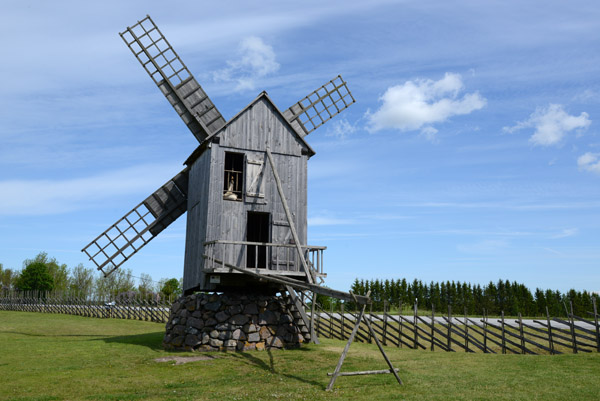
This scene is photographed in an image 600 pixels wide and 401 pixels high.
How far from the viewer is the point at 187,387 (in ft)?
39.5

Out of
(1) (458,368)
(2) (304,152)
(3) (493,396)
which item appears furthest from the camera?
(2) (304,152)

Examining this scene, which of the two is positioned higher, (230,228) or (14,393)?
(230,228)

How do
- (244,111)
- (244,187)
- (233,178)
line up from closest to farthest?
(244,187)
(244,111)
(233,178)

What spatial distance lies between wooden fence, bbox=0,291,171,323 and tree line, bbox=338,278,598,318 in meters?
32.8

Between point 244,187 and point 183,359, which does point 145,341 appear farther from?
point 244,187

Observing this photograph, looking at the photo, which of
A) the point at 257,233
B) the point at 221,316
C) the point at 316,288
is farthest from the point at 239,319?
the point at 316,288

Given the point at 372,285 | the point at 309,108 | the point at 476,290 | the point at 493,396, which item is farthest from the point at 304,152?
the point at 476,290

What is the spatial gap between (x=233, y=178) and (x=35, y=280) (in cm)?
4716

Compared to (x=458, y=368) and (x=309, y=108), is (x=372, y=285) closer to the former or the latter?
(x=309, y=108)

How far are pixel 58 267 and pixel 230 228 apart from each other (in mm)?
63695

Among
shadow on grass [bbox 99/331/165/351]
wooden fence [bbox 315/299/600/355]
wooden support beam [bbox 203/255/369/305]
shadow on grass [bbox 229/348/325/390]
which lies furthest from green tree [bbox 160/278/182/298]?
wooden support beam [bbox 203/255/369/305]

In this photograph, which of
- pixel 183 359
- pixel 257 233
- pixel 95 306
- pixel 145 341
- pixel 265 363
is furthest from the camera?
pixel 95 306

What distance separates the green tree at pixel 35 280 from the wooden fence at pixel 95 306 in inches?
43.2

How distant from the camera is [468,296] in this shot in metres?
67.3
